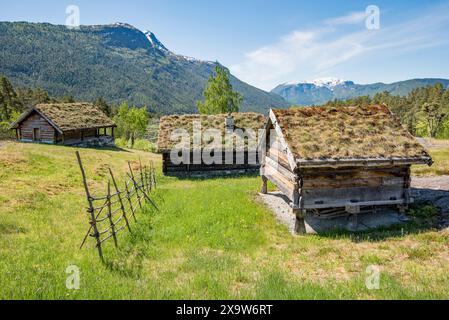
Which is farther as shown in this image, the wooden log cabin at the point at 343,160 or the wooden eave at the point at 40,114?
the wooden eave at the point at 40,114

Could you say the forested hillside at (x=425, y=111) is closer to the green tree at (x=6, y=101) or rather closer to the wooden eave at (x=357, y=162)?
the wooden eave at (x=357, y=162)

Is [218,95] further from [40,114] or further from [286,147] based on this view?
[286,147]

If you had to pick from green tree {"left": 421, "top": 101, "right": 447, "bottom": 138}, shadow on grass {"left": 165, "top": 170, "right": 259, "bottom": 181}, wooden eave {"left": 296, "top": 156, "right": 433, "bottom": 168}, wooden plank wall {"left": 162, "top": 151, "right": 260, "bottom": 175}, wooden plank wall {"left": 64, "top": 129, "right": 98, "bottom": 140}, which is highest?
green tree {"left": 421, "top": 101, "right": 447, "bottom": 138}

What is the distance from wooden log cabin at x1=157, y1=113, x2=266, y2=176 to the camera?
26516mm

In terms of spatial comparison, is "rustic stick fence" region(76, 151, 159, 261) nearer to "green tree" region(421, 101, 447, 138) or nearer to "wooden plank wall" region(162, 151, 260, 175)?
"wooden plank wall" region(162, 151, 260, 175)

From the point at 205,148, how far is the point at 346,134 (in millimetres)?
15329

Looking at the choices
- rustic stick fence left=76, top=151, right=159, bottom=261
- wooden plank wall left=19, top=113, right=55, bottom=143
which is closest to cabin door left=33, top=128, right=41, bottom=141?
wooden plank wall left=19, top=113, right=55, bottom=143

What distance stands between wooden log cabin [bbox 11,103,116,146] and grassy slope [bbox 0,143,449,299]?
2148cm

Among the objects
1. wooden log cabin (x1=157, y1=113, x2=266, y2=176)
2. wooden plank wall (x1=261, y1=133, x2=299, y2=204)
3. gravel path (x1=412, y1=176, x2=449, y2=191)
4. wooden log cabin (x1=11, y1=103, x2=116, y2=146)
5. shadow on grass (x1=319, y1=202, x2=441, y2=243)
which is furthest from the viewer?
wooden log cabin (x1=11, y1=103, x2=116, y2=146)

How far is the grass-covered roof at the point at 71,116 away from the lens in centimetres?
3431

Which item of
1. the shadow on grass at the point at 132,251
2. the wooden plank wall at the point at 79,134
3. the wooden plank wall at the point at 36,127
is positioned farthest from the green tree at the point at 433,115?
the wooden plank wall at the point at 36,127

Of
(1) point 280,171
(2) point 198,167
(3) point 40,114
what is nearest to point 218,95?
(2) point 198,167

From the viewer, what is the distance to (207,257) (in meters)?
8.30

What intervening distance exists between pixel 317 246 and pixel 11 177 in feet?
65.2
